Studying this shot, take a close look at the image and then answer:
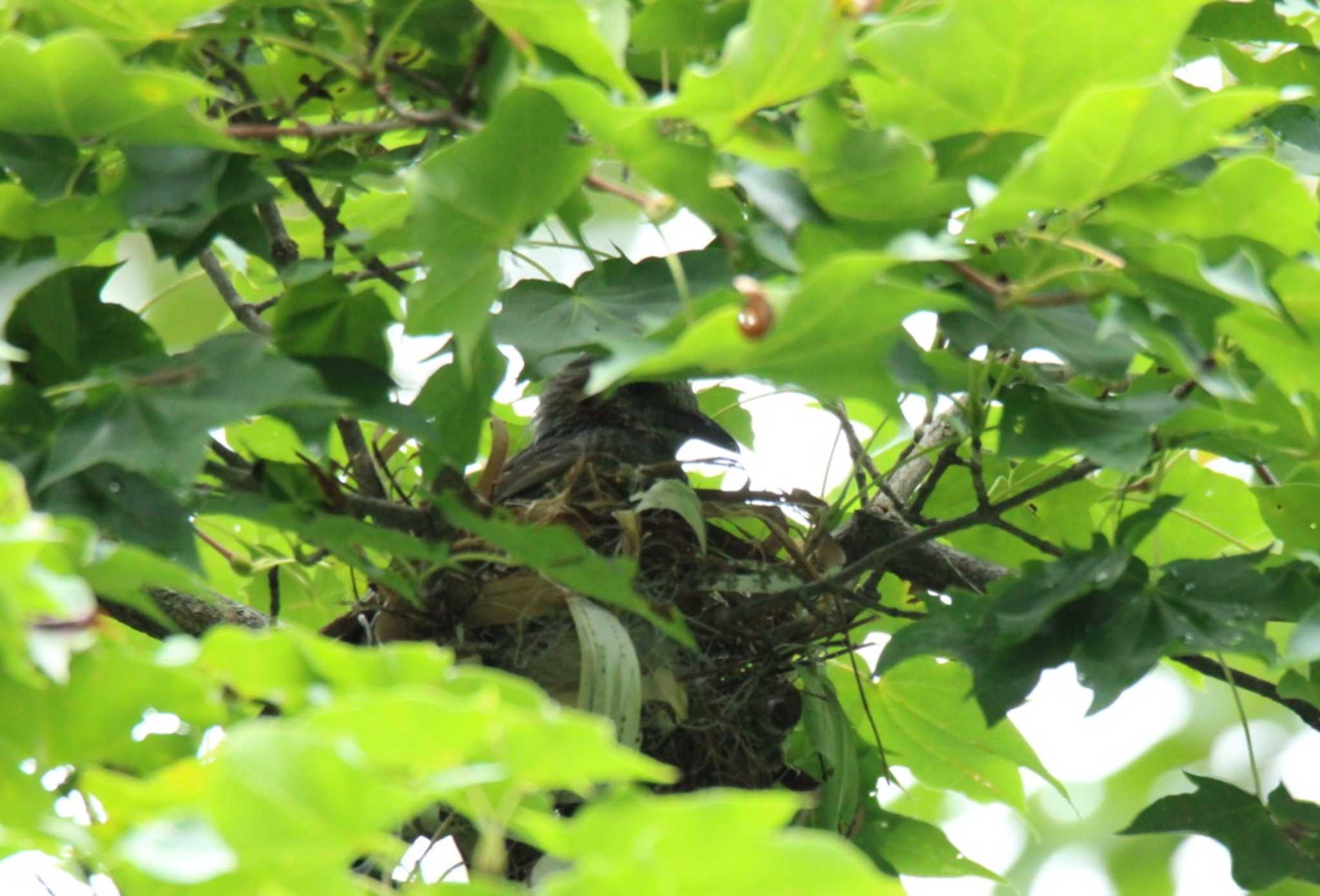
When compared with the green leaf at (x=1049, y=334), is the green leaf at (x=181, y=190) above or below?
above

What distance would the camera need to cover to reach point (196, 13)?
32.4 inches

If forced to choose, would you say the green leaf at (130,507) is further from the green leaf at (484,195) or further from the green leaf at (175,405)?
the green leaf at (484,195)

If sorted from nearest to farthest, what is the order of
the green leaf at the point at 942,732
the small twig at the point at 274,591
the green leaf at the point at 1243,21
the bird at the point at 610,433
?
the green leaf at the point at 1243,21, the small twig at the point at 274,591, the green leaf at the point at 942,732, the bird at the point at 610,433

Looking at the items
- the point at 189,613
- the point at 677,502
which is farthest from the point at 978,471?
the point at 189,613

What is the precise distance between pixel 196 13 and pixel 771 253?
13.2 inches

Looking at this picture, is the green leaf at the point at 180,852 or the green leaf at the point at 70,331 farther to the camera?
the green leaf at the point at 70,331

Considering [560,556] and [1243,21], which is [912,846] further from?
[1243,21]

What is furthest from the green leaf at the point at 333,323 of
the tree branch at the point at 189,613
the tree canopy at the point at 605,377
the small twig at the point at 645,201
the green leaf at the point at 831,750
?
the green leaf at the point at 831,750

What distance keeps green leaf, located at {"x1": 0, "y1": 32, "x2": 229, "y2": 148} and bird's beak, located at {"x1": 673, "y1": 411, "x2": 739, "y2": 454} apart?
908 millimetres

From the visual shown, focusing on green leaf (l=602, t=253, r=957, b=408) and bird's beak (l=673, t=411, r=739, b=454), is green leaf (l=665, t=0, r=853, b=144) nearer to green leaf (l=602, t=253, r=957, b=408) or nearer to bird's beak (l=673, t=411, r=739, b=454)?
green leaf (l=602, t=253, r=957, b=408)

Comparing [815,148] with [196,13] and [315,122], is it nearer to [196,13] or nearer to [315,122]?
[196,13]

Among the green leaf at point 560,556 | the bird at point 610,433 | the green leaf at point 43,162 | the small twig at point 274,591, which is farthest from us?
the bird at point 610,433

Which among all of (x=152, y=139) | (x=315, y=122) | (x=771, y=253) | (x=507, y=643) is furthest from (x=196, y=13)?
(x=507, y=643)

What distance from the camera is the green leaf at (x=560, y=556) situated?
3.19 ft
